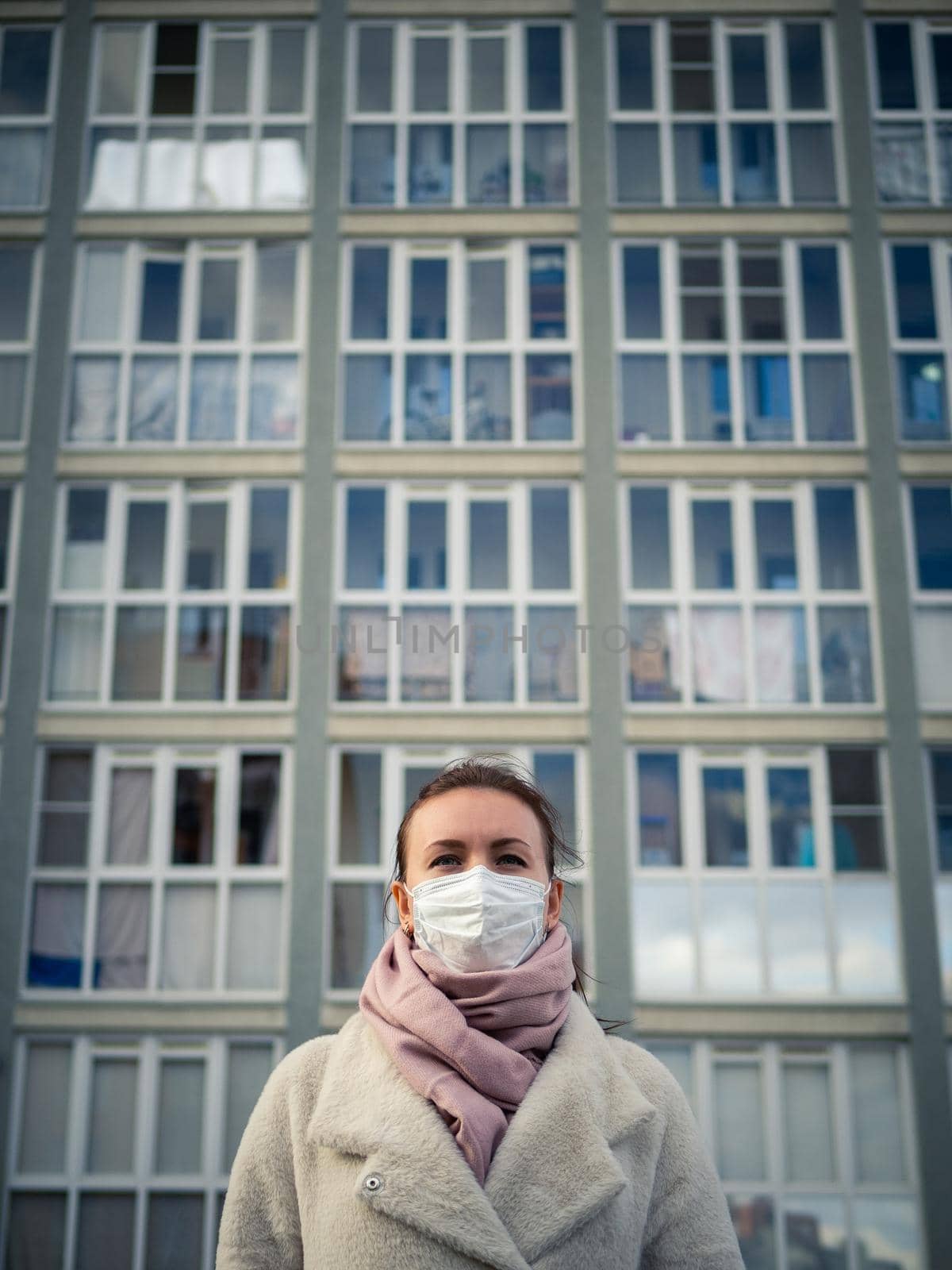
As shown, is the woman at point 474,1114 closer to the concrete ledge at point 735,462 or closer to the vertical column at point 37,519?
the vertical column at point 37,519

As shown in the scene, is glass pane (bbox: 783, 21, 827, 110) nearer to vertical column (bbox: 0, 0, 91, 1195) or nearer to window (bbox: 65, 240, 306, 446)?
window (bbox: 65, 240, 306, 446)

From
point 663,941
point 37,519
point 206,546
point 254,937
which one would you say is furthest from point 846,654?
point 37,519

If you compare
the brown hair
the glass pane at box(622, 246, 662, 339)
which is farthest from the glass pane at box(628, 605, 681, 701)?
the brown hair

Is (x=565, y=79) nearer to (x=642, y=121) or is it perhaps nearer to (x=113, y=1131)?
(x=642, y=121)

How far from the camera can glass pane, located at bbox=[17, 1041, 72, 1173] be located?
9.73m

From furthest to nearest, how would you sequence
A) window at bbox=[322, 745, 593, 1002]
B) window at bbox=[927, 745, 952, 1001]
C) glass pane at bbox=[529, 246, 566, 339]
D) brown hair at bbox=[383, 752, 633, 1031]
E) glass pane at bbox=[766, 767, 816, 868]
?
glass pane at bbox=[529, 246, 566, 339], glass pane at bbox=[766, 767, 816, 868], window at bbox=[322, 745, 593, 1002], window at bbox=[927, 745, 952, 1001], brown hair at bbox=[383, 752, 633, 1031]

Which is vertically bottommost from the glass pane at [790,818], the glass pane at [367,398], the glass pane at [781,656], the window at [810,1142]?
the window at [810,1142]

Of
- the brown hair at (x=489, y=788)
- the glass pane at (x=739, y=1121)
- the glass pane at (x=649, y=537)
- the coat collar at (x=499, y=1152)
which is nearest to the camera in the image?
the coat collar at (x=499, y=1152)

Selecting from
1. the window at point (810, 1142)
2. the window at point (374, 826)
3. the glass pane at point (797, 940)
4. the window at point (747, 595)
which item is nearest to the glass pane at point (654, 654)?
the window at point (747, 595)

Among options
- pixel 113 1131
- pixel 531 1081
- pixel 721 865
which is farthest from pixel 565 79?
pixel 531 1081

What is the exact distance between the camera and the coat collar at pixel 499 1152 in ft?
6.23

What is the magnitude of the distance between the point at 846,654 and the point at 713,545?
1.49 meters

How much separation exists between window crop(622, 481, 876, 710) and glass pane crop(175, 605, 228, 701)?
355 centimetres

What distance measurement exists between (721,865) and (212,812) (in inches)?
170
